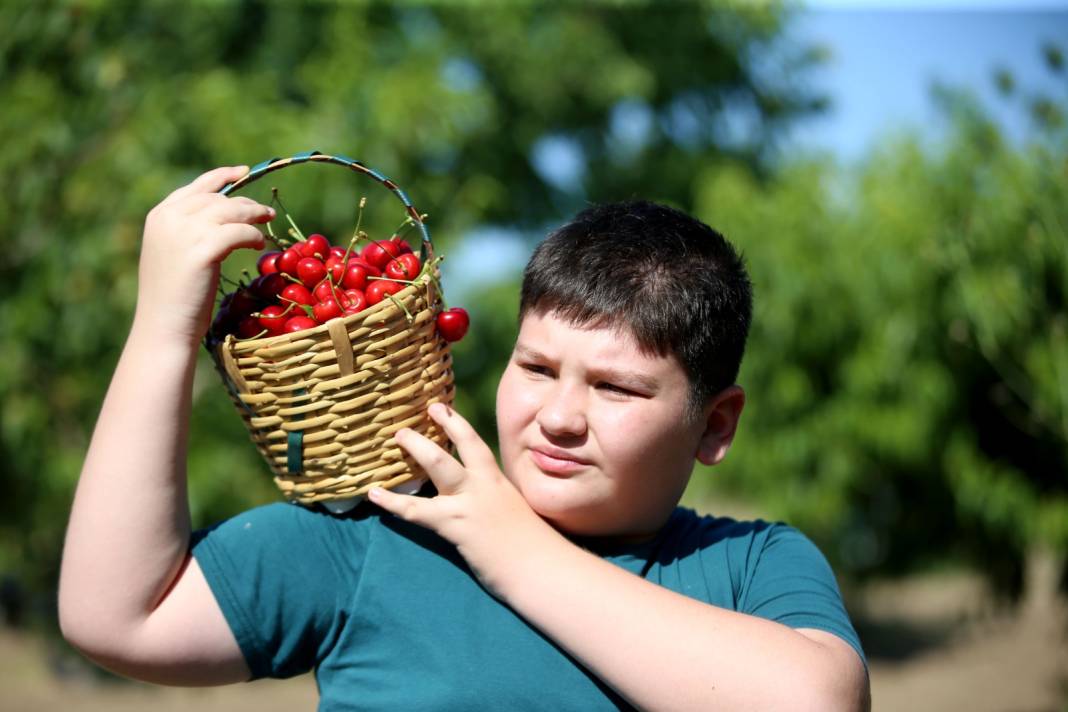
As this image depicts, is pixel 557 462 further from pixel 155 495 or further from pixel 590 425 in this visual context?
pixel 155 495

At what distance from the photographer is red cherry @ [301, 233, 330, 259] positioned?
1556 mm

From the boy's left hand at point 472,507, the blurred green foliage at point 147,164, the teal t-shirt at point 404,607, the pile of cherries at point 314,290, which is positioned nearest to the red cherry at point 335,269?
the pile of cherries at point 314,290

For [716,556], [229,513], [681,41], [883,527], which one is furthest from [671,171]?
[716,556]

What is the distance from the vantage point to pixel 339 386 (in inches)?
55.8

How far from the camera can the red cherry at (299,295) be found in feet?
4.88

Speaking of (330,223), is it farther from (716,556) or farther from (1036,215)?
(716,556)

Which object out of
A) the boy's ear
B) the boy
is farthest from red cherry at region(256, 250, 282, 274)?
the boy's ear

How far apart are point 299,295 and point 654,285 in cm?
52

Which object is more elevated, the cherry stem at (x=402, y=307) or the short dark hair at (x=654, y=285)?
the short dark hair at (x=654, y=285)

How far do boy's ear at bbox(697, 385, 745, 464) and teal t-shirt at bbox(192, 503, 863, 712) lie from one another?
0.57 ft

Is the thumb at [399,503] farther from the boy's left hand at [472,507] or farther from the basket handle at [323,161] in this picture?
the basket handle at [323,161]

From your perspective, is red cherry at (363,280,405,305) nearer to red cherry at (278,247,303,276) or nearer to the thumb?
red cherry at (278,247,303,276)

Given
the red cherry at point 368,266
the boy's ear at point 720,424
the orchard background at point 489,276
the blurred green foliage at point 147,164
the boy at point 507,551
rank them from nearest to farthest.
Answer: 1. the boy at point 507,551
2. the red cherry at point 368,266
3. the boy's ear at point 720,424
4. the orchard background at point 489,276
5. the blurred green foliage at point 147,164

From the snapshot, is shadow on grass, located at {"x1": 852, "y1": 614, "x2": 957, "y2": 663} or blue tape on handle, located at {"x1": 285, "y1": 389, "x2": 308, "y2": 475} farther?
shadow on grass, located at {"x1": 852, "y1": 614, "x2": 957, "y2": 663}
